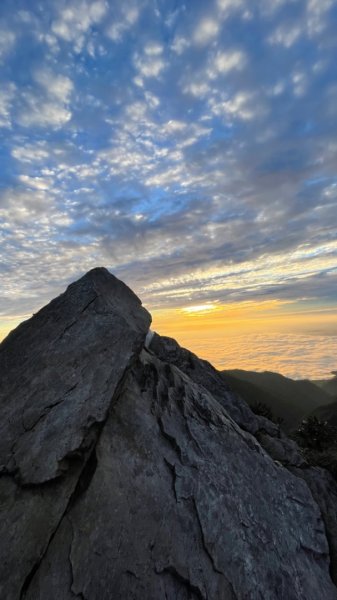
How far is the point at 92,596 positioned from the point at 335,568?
10528mm

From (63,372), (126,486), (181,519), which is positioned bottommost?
(181,519)

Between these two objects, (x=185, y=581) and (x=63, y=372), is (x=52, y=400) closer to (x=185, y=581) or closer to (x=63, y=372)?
(x=63, y=372)

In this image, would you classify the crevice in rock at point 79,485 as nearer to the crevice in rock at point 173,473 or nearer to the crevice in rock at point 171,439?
the crevice in rock at point 171,439

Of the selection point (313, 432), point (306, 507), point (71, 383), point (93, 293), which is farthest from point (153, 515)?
point (313, 432)

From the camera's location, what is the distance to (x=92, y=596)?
960 centimetres

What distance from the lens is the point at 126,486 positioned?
11805 millimetres

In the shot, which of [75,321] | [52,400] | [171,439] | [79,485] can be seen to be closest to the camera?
[79,485]

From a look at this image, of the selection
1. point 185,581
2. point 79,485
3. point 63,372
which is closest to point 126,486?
point 79,485

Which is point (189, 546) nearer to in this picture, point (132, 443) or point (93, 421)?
point (132, 443)

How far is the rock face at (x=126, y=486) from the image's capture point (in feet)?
33.5

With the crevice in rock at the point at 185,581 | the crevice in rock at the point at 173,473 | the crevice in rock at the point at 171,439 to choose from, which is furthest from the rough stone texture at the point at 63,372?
the crevice in rock at the point at 185,581

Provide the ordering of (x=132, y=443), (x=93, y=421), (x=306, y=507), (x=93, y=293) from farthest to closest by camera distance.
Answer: (x=93, y=293), (x=306, y=507), (x=132, y=443), (x=93, y=421)

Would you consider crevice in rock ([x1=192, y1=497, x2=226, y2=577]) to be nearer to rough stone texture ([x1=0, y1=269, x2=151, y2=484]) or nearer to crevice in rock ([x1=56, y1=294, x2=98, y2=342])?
rough stone texture ([x1=0, y1=269, x2=151, y2=484])

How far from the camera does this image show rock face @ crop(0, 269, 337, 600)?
1020cm
